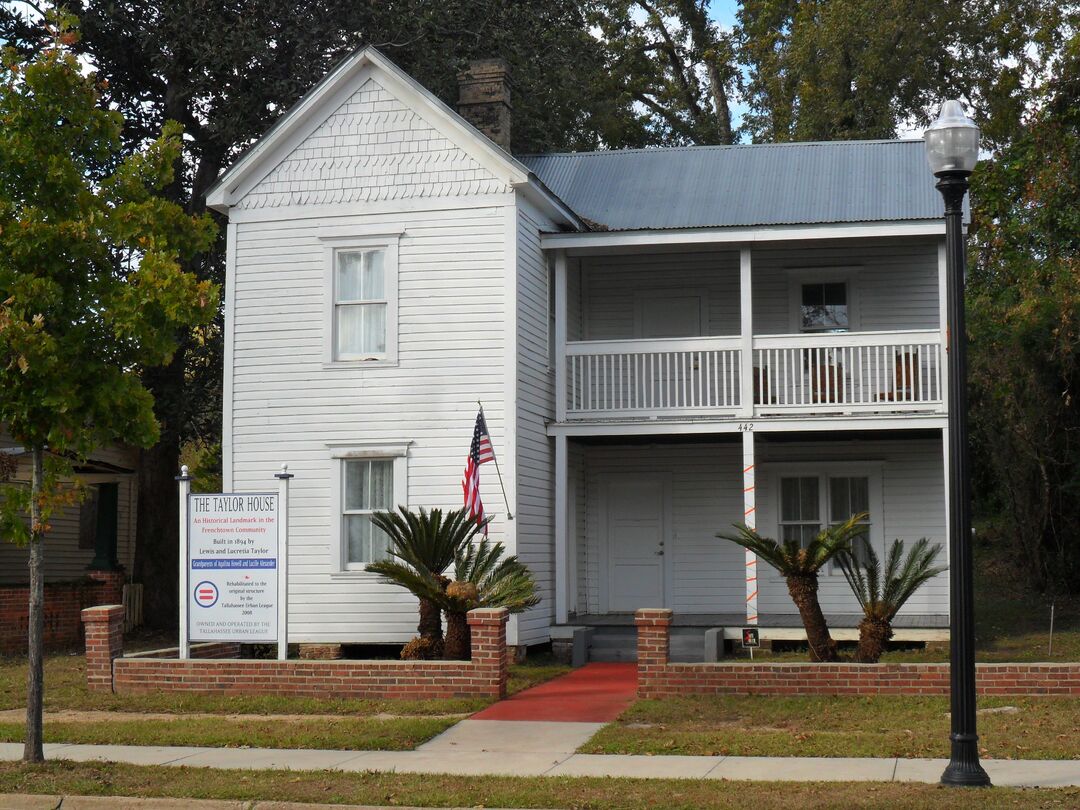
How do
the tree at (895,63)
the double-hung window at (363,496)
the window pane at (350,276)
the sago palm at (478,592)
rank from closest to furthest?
the sago palm at (478,592) < the double-hung window at (363,496) < the window pane at (350,276) < the tree at (895,63)

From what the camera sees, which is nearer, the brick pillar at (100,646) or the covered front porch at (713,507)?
the brick pillar at (100,646)

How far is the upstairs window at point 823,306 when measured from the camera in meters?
20.2

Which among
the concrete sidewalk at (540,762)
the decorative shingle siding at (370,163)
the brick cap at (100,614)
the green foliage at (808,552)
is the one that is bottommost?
the concrete sidewalk at (540,762)

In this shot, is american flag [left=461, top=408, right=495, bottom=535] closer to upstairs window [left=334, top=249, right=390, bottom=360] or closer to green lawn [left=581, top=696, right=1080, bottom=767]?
upstairs window [left=334, top=249, right=390, bottom=360]

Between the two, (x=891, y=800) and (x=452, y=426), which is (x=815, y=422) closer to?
(x=452, y=426)

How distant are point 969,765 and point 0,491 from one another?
316 inches

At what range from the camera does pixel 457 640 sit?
14922 millimetres

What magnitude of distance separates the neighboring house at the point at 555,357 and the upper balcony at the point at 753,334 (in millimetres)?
47

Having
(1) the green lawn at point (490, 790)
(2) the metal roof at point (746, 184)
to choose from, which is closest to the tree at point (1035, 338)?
(2) the metal roof at point (746, 184)

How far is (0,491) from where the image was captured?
444 inches

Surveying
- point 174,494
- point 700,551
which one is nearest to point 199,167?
point 174,494

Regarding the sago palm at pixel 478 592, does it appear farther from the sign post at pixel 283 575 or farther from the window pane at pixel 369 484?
the window pane at pixel 369 484


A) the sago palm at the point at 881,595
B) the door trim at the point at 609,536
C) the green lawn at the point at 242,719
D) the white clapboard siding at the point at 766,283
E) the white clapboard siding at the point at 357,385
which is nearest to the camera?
the green lawn at the point at 242,719

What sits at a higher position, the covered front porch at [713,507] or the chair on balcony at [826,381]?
the chair on balcony at [826,381]
